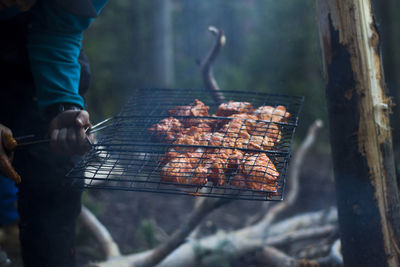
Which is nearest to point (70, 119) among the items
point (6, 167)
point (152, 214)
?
point (6, 167)

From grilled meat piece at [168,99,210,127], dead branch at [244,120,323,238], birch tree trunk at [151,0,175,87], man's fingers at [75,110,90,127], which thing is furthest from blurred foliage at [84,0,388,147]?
man's fingers at [75,110,90,127]

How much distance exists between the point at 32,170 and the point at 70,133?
2.03 ft

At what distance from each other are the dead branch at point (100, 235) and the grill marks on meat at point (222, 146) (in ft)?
5.58

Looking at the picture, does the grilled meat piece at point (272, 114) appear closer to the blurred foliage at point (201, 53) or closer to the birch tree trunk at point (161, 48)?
the blurred foliage at point (201, 53)

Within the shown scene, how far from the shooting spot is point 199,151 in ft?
7.48

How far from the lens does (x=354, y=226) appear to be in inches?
97.1

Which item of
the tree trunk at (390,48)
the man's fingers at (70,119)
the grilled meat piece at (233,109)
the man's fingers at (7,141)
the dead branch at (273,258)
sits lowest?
the dead branch at (273,258)

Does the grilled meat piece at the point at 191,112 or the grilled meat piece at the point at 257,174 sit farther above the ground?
the grilled meat piece at the point at 191,112

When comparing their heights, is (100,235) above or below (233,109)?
below

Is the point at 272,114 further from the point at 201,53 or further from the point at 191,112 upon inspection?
the point at 201,53

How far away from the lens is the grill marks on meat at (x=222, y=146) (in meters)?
2.06

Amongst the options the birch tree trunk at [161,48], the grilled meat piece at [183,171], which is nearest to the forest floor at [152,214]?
the grilled meat piece at [183,171]

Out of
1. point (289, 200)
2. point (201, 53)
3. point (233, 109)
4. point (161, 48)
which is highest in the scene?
point (201, 53)

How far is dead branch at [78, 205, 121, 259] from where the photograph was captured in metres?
3.53
